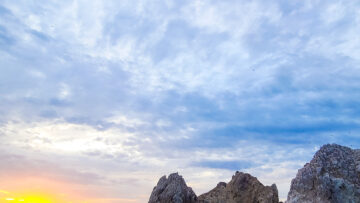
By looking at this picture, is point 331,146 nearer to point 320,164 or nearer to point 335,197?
point 320,164

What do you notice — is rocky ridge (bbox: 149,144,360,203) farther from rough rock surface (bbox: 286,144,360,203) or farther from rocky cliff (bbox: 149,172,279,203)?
rocky cliff (bbox: 149,172,279,203)

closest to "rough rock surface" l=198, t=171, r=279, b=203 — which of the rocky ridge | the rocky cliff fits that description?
the rocky cliff

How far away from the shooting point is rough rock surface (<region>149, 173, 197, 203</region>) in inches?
2299

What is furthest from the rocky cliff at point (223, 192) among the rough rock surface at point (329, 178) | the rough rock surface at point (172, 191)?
the rough rock surface at point (329, 178)

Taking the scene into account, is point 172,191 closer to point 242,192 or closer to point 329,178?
point 242,192

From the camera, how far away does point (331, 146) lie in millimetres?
39281

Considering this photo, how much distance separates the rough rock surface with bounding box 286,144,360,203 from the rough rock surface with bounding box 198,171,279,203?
96.6 feet

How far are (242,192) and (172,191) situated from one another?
18320 millimetres

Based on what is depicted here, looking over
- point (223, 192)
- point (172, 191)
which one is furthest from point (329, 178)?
point (223, 192)

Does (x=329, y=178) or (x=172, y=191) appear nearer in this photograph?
(x=329, y=178)

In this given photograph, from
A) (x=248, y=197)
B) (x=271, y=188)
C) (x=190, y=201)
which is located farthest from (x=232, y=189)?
(x=190, y=201)

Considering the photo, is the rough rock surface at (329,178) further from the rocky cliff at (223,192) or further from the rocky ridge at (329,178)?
the rocky cliff at (223,192)

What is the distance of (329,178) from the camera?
35.6 metres

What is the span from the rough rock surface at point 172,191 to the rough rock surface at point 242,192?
24.1ft
